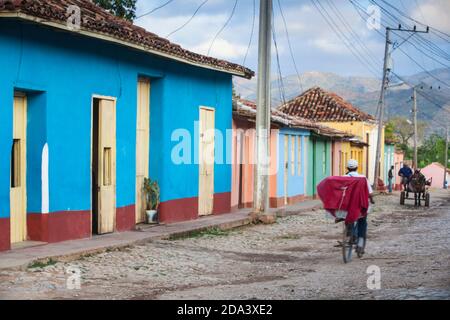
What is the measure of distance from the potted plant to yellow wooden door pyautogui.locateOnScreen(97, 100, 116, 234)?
6.09ft

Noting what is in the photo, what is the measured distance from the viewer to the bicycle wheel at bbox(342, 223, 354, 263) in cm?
1234

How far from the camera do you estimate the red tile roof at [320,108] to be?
46344 mm

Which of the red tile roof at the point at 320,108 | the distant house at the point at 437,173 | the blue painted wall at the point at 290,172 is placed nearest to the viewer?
the blue painted wall at the point at 290,172

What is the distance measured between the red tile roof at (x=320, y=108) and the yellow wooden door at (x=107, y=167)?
102 ft

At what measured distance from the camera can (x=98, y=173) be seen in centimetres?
1488

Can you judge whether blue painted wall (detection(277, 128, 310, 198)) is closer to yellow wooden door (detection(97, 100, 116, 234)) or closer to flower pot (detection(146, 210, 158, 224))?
flower pot (detection(146, 210, 158, 224))

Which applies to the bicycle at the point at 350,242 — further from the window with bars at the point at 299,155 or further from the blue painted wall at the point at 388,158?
the blue painted wall at the point at 388,158

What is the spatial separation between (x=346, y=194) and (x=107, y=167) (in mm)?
4832
